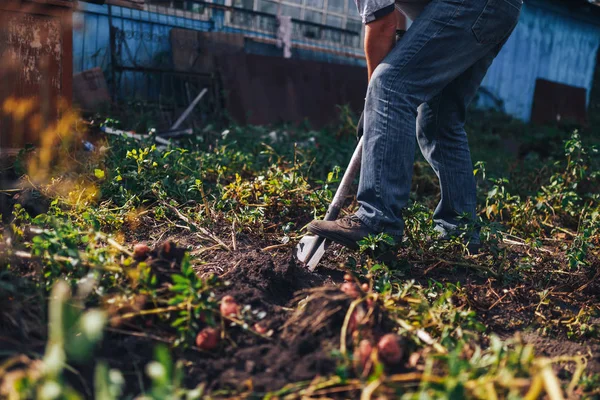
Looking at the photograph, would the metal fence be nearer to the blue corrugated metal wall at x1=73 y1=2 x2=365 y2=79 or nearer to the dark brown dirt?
the blue corrugated metal wall at x1=73 y1=2 x2=365 y2=79

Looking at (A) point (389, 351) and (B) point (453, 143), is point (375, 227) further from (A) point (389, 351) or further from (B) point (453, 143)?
(A) point (389, 351)

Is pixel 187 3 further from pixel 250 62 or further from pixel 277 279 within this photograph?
pixel 277 279

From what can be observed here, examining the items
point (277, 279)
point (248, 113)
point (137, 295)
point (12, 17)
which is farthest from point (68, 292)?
point (248, 113)

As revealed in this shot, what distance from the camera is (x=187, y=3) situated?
22.1 ft

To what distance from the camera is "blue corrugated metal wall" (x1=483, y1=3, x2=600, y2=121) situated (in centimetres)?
1052

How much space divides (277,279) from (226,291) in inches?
13.0

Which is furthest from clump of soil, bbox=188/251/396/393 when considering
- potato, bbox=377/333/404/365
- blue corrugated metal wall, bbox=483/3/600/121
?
blue corrugated metal wall, bbox=483/3/600/121

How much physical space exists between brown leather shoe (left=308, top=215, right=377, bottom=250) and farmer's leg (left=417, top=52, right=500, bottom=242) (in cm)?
57

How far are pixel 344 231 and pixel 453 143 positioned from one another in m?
0.84

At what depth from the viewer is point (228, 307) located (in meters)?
1.71

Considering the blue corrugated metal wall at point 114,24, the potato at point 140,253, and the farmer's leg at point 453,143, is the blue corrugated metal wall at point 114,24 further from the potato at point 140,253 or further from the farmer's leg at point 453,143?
the potato at point 140,253

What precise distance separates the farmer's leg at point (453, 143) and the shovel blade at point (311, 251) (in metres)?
0.67

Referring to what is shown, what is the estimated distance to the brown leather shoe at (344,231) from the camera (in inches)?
98.8

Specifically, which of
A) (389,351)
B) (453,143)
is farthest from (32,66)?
(389,351)
